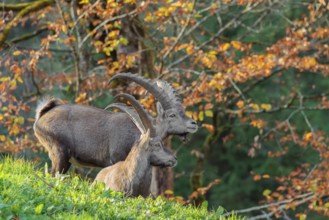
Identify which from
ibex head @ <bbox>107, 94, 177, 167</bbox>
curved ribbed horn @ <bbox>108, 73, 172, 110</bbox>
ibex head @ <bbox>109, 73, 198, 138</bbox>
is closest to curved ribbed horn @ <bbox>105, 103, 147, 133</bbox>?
ibex head @ <bbox>107, 94, 177, 167</bbox>

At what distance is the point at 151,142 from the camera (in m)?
10.1

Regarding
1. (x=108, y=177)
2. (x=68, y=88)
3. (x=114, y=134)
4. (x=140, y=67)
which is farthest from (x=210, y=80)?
(x=108, y=177)

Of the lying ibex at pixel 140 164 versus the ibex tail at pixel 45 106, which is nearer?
the lying ibex at pixel 140 164

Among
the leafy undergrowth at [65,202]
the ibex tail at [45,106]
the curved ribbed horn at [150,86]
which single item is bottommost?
the leafy undergrowth at [65,202]

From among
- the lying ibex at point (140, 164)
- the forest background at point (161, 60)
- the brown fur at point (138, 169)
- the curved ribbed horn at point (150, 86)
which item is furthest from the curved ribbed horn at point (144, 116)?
the forest background at point (161, 60)

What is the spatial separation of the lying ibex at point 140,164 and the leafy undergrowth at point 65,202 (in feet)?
2.48

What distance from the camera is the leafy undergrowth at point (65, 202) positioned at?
734 cm

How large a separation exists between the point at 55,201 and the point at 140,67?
9.04 m

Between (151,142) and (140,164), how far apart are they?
1.09 feet

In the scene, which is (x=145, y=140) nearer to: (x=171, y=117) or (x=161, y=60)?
(x=171, y=117)

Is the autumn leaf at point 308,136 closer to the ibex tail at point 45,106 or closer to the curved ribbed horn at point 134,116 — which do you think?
the ibex tail at point 45,106

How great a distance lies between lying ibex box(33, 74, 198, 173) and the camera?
11.0 m

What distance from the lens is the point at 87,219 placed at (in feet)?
23.7

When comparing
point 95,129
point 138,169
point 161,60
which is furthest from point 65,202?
point 161,60
